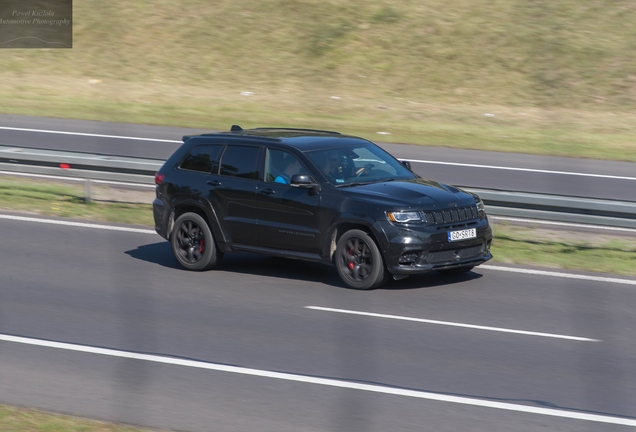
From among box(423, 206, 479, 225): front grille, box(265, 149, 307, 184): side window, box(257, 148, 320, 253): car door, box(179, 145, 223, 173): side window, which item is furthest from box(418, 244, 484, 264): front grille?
box(179, 145, 223, 173): side window

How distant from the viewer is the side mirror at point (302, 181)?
10773mm

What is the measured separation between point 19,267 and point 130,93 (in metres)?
19.6

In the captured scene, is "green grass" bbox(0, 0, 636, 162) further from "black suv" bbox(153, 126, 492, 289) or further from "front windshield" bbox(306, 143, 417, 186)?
"black suv" bbox(153, 126, 492, 289)

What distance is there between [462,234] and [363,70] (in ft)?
71.2

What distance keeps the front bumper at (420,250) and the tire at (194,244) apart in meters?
2.41

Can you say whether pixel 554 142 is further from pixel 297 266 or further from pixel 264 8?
pixel 264 8

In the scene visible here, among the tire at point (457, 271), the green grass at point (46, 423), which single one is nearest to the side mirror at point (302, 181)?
the tire at point (457, 271)

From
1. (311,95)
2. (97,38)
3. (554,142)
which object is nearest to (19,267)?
(554,142)

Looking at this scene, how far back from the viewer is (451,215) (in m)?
10.6

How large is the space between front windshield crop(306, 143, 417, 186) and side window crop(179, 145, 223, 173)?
4.47 ft

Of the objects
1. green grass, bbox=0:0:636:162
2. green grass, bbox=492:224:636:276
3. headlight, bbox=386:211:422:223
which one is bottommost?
green grass, bbox=492:224:636:276

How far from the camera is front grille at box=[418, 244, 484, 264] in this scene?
1051 cm

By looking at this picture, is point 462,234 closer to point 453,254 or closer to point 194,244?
point 453,254

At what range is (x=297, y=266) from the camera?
12.3m
